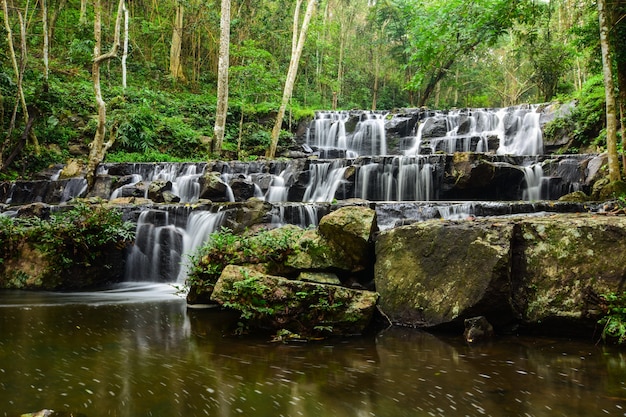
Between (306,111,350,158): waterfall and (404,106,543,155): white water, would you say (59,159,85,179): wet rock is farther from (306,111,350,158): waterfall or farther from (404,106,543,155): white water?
(404,106,543,155): white water

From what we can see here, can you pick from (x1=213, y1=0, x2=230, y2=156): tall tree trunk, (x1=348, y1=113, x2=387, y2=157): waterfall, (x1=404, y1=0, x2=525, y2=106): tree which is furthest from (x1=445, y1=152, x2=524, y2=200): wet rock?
(x1=213, y1=0, x2=230, y2=156): tall tree trunk

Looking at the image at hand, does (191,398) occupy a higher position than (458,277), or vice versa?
(458,277)

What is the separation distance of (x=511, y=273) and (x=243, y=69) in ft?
51.0

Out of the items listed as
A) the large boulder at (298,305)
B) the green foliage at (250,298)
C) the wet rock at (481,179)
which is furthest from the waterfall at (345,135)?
the green foliage at (250,298)

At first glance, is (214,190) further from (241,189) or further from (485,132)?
(485,132)

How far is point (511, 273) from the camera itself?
4.90m

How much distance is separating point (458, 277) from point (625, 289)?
1.61 m

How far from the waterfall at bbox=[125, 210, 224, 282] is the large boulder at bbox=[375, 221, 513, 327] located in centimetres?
452

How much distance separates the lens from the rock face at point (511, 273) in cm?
452

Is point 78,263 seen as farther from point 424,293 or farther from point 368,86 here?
point 368,86

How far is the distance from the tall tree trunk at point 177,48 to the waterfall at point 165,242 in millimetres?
18525

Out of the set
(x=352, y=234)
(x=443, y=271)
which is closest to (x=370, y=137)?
(x=352, y=234)

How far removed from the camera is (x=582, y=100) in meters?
14.9

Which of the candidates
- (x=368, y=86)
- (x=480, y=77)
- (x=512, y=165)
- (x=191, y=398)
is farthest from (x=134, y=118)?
(x=480, y=77)
